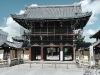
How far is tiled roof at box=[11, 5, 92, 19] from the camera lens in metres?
34.7

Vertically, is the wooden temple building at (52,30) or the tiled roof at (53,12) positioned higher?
the tiled roof at (53,12)

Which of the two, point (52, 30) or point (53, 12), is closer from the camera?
point (52, 30)

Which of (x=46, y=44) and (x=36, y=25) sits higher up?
(x=36, y=25)

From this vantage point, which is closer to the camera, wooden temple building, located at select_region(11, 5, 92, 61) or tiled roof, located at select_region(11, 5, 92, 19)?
wooden temple building, located at select_region(11, 5, 92, 61)

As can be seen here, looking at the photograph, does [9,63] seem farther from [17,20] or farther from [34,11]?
[34,11]

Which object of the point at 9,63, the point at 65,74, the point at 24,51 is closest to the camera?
the point at 65,74

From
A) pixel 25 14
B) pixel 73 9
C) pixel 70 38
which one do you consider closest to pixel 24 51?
pixel 25 14

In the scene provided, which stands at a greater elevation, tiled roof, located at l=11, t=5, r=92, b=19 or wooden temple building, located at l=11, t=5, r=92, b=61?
tiled roof, located at l=11, t=5, r=92, b=19

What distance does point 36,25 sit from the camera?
118 ft

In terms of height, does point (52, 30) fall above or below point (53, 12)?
below

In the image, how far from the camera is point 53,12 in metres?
37.7

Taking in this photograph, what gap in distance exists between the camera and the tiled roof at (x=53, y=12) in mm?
34688

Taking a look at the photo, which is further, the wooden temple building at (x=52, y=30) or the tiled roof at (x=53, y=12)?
the tiled roof at (x=53, y=12)

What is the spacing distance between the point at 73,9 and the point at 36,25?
28.5ft
